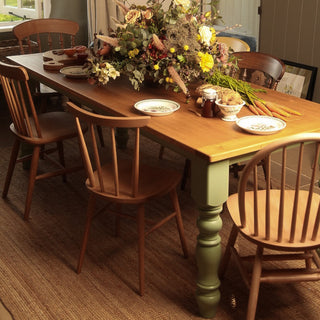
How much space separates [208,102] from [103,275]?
1034 millimetres

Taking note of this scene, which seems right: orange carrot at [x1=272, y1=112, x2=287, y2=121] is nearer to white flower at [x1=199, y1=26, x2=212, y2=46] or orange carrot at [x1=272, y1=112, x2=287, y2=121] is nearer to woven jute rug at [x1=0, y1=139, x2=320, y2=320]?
white flower at [x1=199, y1=26, x2=212, y2=46]

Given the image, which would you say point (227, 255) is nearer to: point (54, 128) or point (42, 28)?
point (54, 128)

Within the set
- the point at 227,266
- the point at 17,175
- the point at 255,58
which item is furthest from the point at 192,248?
the point at 17,175

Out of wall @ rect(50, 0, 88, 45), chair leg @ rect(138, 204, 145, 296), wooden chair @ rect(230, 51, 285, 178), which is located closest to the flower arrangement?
wooden chair @ rect(230, 51, 285, 178)

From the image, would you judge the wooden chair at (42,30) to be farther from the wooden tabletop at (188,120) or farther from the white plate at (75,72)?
the wooden tabletop at (188,120)

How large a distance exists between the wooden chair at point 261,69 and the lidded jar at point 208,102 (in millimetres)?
731

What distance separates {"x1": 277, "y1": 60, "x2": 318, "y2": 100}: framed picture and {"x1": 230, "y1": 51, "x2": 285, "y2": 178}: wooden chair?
1.27m

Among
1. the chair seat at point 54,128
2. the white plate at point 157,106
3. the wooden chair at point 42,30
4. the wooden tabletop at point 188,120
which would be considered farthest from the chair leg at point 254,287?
the wooden chair at point 42,30

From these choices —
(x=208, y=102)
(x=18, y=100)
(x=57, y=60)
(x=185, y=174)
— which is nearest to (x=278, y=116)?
(x=208, y=102)

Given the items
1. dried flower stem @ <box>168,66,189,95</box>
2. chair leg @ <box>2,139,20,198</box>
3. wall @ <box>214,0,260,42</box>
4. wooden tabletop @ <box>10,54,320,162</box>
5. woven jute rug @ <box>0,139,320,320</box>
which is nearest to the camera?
wooden tabletop @ <box>10,54,320,162</box>

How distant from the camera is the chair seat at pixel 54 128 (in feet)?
10.4

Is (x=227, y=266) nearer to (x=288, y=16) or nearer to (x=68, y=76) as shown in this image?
(x=68, y=76)

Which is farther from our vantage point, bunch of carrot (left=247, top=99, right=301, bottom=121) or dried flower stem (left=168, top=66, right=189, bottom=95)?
dried flower stem (left=168, top=66, right=189, bottom=95)

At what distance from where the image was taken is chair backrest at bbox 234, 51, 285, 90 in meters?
3.19
